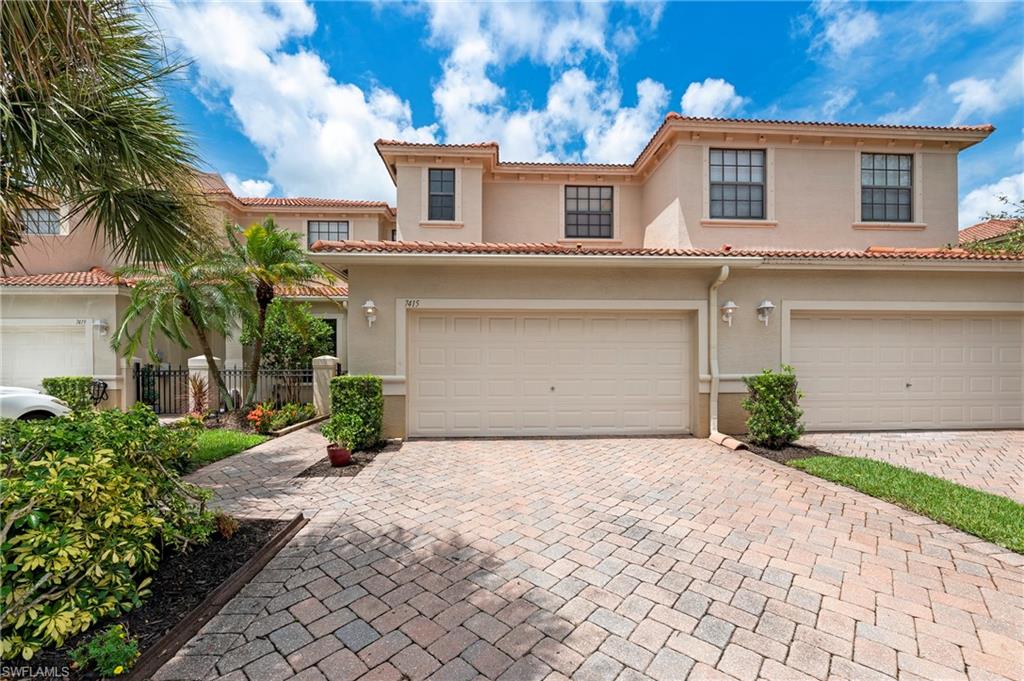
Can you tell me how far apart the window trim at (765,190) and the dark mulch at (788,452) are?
20.0ft

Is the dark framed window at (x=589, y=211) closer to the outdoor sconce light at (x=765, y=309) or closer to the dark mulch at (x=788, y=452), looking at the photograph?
the outdoor sconce light at (x=765, y=309)

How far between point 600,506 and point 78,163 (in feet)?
20.8

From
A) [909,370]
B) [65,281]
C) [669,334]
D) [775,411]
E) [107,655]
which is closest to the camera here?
[107,655]

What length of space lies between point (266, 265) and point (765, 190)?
12.9m

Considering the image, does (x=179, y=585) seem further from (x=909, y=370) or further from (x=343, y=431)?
(x=909, y=370)

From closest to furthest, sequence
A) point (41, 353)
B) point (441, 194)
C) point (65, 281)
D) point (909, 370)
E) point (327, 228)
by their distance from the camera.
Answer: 1. point (909, 370)
2. point (65, 281)
3. point (41, 353)
4. point (441, 194)
5. point (327, 228)

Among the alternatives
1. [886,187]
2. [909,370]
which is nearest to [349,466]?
[909,370]

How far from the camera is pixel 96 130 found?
390 cm

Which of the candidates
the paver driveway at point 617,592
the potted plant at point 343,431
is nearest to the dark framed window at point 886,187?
the paver driveway at point 617,592

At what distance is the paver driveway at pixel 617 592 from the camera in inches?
90.0

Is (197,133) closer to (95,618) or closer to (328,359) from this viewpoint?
(95,618)

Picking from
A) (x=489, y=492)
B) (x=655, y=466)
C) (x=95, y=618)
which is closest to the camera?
(x=95, y=618)

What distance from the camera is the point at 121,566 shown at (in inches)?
99.4

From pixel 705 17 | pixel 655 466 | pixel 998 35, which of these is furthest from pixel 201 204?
pixel 998 35
